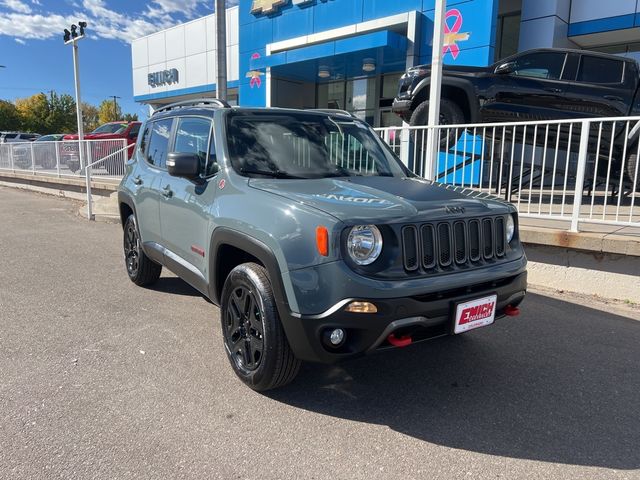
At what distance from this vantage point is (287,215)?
2730 mm

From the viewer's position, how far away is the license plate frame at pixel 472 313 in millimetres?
2730

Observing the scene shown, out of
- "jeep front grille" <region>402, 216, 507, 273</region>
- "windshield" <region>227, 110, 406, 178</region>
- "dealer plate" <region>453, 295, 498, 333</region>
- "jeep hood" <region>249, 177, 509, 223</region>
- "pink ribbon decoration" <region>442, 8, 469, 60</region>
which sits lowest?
"dealer plate" <region>453, 295, 498, 333</region>

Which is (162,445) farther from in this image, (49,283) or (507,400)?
(49,283)

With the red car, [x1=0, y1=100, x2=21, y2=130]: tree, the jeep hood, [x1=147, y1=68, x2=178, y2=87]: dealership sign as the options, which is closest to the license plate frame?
the jeep hood

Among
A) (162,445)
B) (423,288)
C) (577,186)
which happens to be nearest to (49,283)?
(162,445)

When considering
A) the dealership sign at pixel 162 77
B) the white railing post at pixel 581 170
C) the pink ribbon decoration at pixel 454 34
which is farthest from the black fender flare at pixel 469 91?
the dealership sign at pixel 162 77

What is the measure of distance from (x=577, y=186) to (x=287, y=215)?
401 cm

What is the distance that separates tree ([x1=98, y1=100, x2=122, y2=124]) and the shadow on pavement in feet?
Answer: 319

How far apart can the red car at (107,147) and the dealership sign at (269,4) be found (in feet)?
20.0

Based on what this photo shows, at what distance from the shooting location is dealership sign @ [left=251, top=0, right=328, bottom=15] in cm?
1600

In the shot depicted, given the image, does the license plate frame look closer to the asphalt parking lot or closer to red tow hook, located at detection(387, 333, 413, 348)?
red tow hook, located at detection(387, 333, 413, 348)

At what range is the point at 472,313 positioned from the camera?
281 centimetres

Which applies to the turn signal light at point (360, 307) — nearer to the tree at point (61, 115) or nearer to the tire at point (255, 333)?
the tire at point (255, 333)

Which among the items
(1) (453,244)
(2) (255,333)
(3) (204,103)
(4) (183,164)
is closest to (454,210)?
(1) (453,244)
